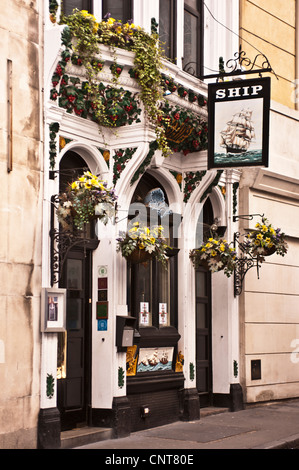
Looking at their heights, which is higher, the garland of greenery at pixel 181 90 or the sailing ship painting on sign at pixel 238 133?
the garland of greenery at pixel 181 90

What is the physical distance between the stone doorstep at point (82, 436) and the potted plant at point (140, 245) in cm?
239

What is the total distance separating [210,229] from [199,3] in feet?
13.2

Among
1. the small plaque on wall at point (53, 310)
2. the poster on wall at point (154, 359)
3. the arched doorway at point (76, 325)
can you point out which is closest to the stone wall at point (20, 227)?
the small plaque on wall at point (53, 310)

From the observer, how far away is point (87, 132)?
11.3m

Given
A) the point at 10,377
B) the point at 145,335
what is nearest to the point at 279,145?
the point at 145,335

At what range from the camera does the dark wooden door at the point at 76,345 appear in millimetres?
11041

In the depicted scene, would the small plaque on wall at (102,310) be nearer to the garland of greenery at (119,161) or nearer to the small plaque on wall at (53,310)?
the small plaque on wall at (53,310)

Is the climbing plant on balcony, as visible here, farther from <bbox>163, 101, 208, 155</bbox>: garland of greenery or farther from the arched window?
the arched window

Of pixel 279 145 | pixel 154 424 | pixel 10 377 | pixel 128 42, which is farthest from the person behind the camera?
pixel 279 145

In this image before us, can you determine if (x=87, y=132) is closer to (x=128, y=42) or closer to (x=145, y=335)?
(x=128, y=42)

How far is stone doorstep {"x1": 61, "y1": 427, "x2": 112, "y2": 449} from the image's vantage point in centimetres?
1038

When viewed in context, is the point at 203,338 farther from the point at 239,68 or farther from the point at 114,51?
the point at 114,51

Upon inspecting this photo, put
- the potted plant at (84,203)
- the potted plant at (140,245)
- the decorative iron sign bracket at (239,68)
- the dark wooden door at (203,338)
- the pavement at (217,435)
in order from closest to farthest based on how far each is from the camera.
→ 1. the potted plant at (84,203)
2. the pavement at (217,435)
3. the potted plant at (140,245)
4. the decorative iron sign bracket at (239,68)
5. the dark wooden door at (203,338)

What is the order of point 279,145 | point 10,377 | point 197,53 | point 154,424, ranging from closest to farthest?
1. point 10,377
2. point 154,424
3. point 197,53
4. point 279,145
